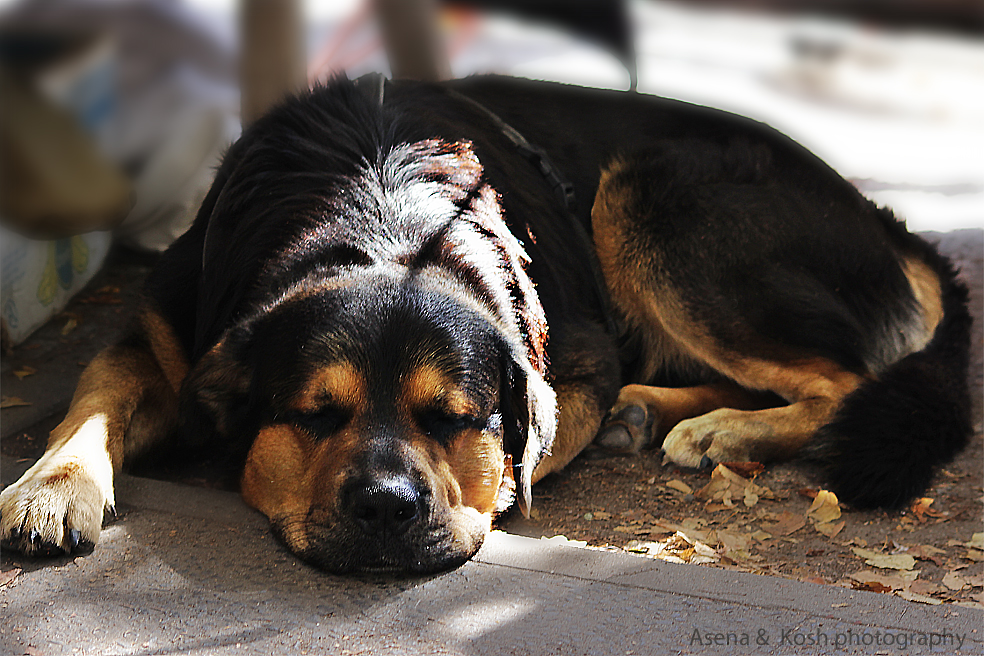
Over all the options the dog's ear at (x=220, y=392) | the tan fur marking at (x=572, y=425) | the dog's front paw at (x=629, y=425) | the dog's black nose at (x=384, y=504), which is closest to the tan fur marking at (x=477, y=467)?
the dog's black nose at (x=384, y=504)

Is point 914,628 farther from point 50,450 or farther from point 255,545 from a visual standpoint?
point 50,450

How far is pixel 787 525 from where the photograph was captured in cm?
319

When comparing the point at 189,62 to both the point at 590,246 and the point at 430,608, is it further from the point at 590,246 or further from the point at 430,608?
the point at 590,246

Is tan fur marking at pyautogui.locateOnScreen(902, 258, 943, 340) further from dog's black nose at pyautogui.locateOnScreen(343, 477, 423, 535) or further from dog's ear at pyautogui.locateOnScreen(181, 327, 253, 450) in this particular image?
dog's ear at pyautogui.locateOnScreen(181, 327, 253, 450)

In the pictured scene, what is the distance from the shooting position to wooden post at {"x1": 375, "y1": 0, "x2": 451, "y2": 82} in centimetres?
202

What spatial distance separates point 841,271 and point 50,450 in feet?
10.3

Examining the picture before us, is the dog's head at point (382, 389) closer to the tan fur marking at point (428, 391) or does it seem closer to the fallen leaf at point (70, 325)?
the tan fur marking at point (428, 391)

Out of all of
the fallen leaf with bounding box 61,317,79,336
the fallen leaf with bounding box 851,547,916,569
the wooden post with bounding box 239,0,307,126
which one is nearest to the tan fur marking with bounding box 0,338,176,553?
the wooden post with bounding box 239,0,307,126

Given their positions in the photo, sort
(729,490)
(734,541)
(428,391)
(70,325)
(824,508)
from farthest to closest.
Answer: (70,325), (729,490), (824,508), (734,541), (428,391)

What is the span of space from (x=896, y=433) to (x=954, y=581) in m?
0.71

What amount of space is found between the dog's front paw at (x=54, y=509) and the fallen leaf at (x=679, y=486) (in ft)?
6.59

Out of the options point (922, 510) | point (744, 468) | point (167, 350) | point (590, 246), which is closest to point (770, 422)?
point (744, 468)

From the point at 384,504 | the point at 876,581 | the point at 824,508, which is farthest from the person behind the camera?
the point at 824,508

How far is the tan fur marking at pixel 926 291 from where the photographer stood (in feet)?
13.5
